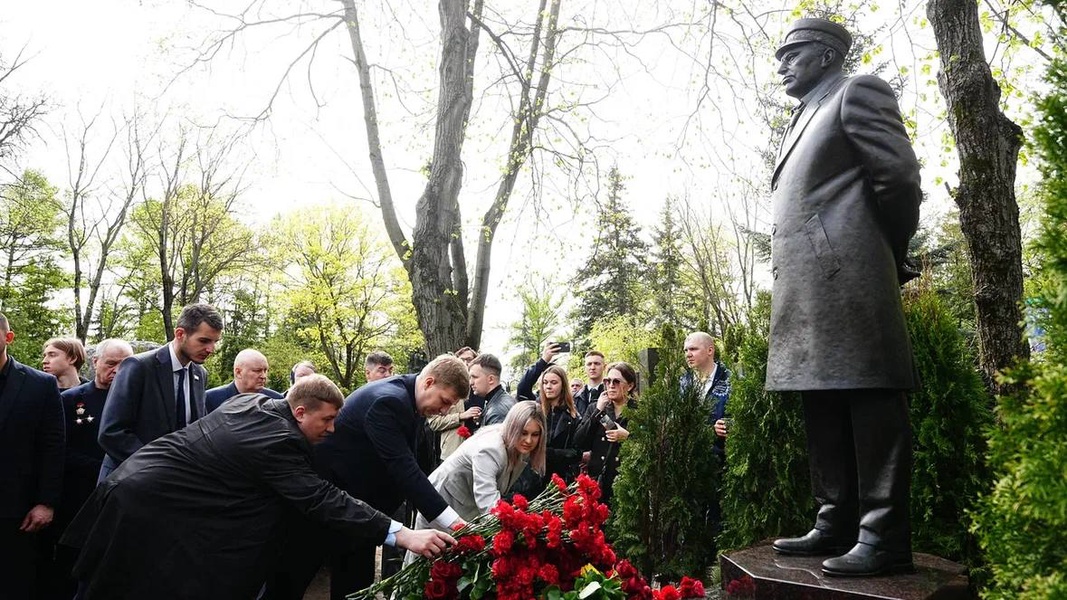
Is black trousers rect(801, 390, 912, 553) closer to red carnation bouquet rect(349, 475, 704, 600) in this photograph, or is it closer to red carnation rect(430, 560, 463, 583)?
red carnation bouquet rect(349, 475, 704, 600)

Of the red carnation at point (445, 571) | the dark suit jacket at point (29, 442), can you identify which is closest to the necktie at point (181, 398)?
the dark suit jacket at point (29, 442)

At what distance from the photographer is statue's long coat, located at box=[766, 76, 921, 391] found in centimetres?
302

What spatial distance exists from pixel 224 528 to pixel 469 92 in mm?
6978

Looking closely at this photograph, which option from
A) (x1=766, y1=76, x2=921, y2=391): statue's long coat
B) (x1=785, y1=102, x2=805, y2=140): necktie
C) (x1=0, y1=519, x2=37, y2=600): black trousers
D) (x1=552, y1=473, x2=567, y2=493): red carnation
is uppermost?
(x1=785, y1=102, x2=805, y2=140): necktie

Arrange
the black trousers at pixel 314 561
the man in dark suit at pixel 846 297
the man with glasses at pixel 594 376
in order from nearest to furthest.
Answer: the man in dark suit at pixel 846 297 → the black trousers at pixel 314 561 → the man with glasses at pixel 594 376

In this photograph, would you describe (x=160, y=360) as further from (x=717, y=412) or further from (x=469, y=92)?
(x=469, y=92)

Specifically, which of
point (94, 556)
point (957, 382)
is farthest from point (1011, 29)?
point (94, 556)

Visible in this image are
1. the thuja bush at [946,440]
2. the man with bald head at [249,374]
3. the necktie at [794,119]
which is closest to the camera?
the necktie at [794,119]

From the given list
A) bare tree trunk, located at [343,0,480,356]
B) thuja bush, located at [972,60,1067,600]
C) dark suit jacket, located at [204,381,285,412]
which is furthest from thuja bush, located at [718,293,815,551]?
bare tree trunk, located at [343,0,480,356]

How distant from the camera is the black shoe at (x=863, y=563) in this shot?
2848mm

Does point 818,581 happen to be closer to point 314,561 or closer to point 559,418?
point 314,561

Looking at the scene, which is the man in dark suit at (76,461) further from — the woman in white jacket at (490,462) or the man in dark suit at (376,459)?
the woman in white jacket at (490,462)

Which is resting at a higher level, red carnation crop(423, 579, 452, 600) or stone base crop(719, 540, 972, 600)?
stone base crop(719, 540, 972, 600)

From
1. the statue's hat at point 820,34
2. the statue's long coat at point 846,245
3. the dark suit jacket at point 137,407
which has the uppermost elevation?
the statue's hat at point 820,34
